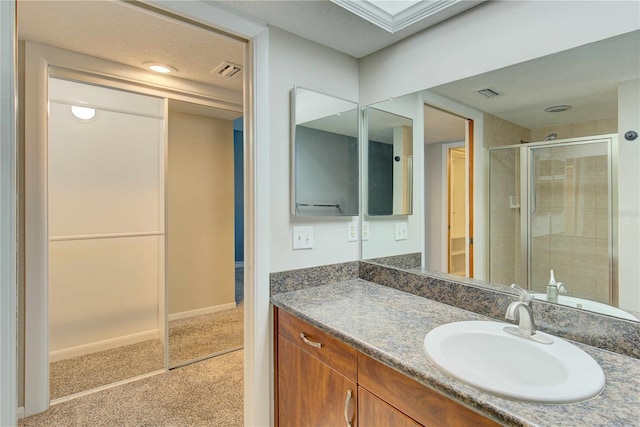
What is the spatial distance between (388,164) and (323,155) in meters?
0.42

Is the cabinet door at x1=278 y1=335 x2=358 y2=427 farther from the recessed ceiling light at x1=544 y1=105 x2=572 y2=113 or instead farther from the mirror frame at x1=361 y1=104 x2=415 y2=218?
the recessed ceiling light at x1=544 y1=105 x2=572 y2=113

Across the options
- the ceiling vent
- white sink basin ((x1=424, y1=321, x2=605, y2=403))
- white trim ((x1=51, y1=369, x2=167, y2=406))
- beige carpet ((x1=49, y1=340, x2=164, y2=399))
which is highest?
the ceiling vent

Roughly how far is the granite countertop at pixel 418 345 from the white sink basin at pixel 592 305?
14cm

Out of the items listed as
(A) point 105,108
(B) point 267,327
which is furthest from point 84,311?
(B) point 267,327

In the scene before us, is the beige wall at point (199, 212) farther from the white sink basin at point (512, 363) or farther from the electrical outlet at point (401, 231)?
the white sink basin at point (512, 363)

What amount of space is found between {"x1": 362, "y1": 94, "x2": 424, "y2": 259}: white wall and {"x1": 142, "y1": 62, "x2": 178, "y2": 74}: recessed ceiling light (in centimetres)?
150

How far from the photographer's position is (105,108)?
2.58 metres

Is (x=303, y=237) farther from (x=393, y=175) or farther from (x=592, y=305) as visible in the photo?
(x=592, y=305)

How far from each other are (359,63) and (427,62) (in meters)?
0.48

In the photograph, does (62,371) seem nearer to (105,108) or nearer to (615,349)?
(105,108)

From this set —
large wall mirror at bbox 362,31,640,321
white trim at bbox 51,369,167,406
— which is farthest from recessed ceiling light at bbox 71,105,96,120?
large wall mirror at bbox 362,31,640,321

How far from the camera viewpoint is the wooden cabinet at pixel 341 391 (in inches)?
32.8

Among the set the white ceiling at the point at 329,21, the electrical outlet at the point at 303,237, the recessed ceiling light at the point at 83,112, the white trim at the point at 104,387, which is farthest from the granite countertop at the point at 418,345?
the recessed ceiling light at the point at 83,112

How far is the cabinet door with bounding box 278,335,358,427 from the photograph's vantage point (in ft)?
3.66
